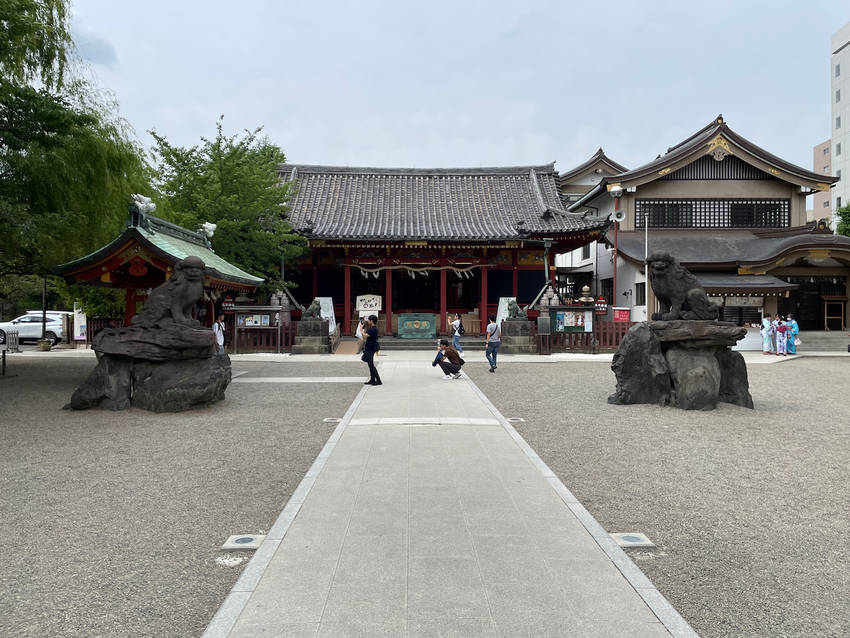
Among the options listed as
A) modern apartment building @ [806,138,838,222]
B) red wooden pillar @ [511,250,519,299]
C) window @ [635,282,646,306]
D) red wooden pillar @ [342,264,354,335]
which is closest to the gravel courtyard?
red wooden pillar @ [342,264,354,335]

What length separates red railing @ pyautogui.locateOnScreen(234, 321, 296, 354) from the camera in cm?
2164

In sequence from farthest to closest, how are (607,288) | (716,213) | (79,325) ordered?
(607,288) < (716,213) < (79,325)

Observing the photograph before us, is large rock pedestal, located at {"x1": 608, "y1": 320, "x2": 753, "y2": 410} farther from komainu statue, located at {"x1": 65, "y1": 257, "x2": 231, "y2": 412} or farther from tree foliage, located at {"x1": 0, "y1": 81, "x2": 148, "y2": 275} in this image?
tree foliage, located at {"x1": 0, "y1": 81, "x2": 148, "y2": 275}

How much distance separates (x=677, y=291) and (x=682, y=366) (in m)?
1.63

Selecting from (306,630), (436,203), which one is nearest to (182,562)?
(306,630)

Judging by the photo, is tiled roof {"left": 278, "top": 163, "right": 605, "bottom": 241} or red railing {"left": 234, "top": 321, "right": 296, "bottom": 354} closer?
red railing {"left": 234, "top": 321, "right": 296, "bottom": 354}

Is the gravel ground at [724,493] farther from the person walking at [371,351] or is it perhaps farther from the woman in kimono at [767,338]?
the woman in kimono at [767,338]

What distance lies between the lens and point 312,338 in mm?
21266

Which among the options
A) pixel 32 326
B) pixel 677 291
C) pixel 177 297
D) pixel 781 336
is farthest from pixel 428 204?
pixel 32 326

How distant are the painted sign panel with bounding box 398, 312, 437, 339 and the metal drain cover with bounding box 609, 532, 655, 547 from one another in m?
19.7

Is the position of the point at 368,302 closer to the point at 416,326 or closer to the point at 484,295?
the point at 416,326

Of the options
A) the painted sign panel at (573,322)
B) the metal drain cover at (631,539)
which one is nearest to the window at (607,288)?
the painted sign panel at (573,322)

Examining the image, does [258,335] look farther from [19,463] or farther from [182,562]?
[182,562]

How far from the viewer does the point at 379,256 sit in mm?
25406
